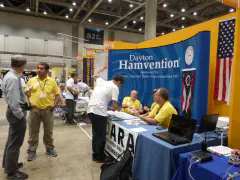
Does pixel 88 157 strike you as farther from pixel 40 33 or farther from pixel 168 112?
pixel 40 33

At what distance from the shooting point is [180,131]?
1.89 meters

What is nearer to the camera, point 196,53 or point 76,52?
point 196,53

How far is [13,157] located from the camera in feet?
7.36

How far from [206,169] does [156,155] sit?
52 cm

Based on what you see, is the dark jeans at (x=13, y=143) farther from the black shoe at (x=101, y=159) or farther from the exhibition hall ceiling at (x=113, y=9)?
the exhibition hall ceiling at (x=113, y=9)

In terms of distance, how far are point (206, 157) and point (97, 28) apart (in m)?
16.1

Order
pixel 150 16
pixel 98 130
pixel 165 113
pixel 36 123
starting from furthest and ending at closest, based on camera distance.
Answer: pixel 150 16 → pixel 36 123 → pixel 98 130 → pixel 165 113

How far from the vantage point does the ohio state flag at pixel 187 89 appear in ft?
9.29

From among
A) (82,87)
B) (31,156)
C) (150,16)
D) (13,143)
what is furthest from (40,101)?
(150,16)

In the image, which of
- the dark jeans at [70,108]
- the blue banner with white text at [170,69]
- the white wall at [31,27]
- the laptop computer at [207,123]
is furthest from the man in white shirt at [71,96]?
→ the white wall at [31,27]

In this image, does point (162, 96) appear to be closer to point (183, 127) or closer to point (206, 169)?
point (183, 127)

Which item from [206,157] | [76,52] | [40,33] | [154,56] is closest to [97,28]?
[76,52]

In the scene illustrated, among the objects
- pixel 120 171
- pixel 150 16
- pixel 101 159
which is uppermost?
pixel 150 16

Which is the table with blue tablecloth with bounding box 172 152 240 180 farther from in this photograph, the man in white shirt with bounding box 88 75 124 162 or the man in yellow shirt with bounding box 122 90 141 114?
the man in yellow shirt with bounding box 122 90 141 114
